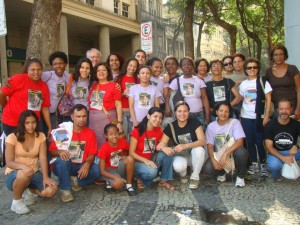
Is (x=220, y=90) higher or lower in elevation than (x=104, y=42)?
lower

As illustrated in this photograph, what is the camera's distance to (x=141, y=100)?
5180mm

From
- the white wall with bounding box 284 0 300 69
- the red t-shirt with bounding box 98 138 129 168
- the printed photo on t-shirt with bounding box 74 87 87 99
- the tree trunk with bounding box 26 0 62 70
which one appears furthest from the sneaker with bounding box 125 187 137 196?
the white wall with bounding box 284 0 300 69

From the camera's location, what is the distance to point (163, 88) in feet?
19.0

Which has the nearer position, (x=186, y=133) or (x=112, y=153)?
(x=112, y=153)

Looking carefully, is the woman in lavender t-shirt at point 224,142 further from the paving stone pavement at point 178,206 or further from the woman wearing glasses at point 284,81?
the woman wearing glasses at point 284,81

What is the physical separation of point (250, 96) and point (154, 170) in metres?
1.89

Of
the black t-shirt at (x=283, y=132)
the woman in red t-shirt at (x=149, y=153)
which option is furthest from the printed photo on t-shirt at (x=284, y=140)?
the woman in red t-shirt at (x=149, y=153)

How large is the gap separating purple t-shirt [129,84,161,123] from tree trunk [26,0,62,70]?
185 centimetres

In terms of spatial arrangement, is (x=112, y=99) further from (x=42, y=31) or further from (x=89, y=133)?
(x=42, y=31)

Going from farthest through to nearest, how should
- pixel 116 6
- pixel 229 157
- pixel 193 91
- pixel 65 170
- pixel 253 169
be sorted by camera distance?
pixel 116 6 → pixel 193 91 → pixel 253 169 → pixel 229 157 → pixel 65 170

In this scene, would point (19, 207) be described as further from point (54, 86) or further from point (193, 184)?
point (193, 184)

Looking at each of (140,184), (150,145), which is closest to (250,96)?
(150,145)

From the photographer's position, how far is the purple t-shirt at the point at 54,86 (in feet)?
16.7

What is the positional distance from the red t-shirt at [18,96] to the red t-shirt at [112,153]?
1.08m
